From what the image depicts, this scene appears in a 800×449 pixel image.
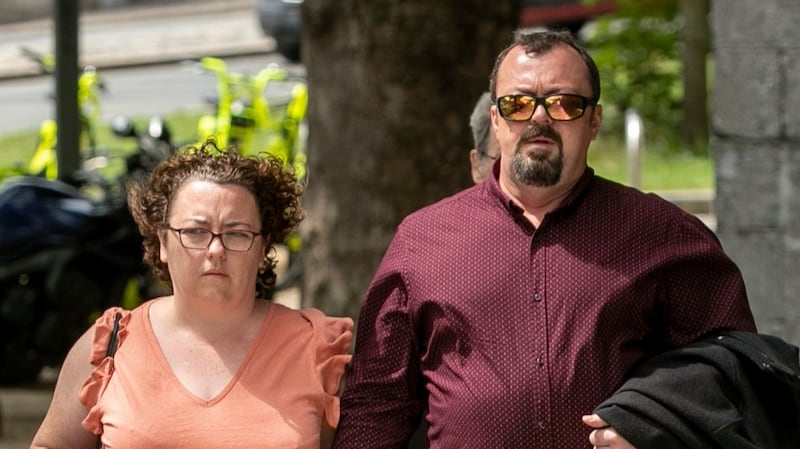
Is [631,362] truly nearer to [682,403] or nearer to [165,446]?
[682,403]

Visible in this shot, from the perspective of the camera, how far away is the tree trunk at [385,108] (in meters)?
6.81

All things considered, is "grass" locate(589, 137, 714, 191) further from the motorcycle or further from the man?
the man

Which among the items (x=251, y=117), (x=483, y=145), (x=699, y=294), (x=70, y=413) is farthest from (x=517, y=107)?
(x=251, y=117)

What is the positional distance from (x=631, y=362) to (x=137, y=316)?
1.11 meters

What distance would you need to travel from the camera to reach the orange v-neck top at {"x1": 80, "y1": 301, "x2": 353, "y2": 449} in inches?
146

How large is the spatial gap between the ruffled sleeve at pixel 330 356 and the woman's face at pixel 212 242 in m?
0.21

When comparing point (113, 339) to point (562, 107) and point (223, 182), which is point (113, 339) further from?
point (562, 107)

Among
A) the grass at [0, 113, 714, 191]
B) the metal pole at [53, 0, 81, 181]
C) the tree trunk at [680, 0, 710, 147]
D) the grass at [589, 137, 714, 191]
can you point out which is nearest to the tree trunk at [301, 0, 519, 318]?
the metal pole at [53, 0, 81, 181]

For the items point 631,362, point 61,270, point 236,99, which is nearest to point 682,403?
point 631,362

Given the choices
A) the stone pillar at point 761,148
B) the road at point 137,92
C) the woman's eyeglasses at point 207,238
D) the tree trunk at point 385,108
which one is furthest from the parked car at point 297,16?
the woman's eyeglasses at point 207,238

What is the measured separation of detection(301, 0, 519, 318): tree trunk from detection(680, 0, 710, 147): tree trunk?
8846 mm

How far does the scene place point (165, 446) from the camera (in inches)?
145

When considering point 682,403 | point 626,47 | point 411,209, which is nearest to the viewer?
point 682,403

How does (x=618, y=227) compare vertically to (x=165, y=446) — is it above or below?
above
